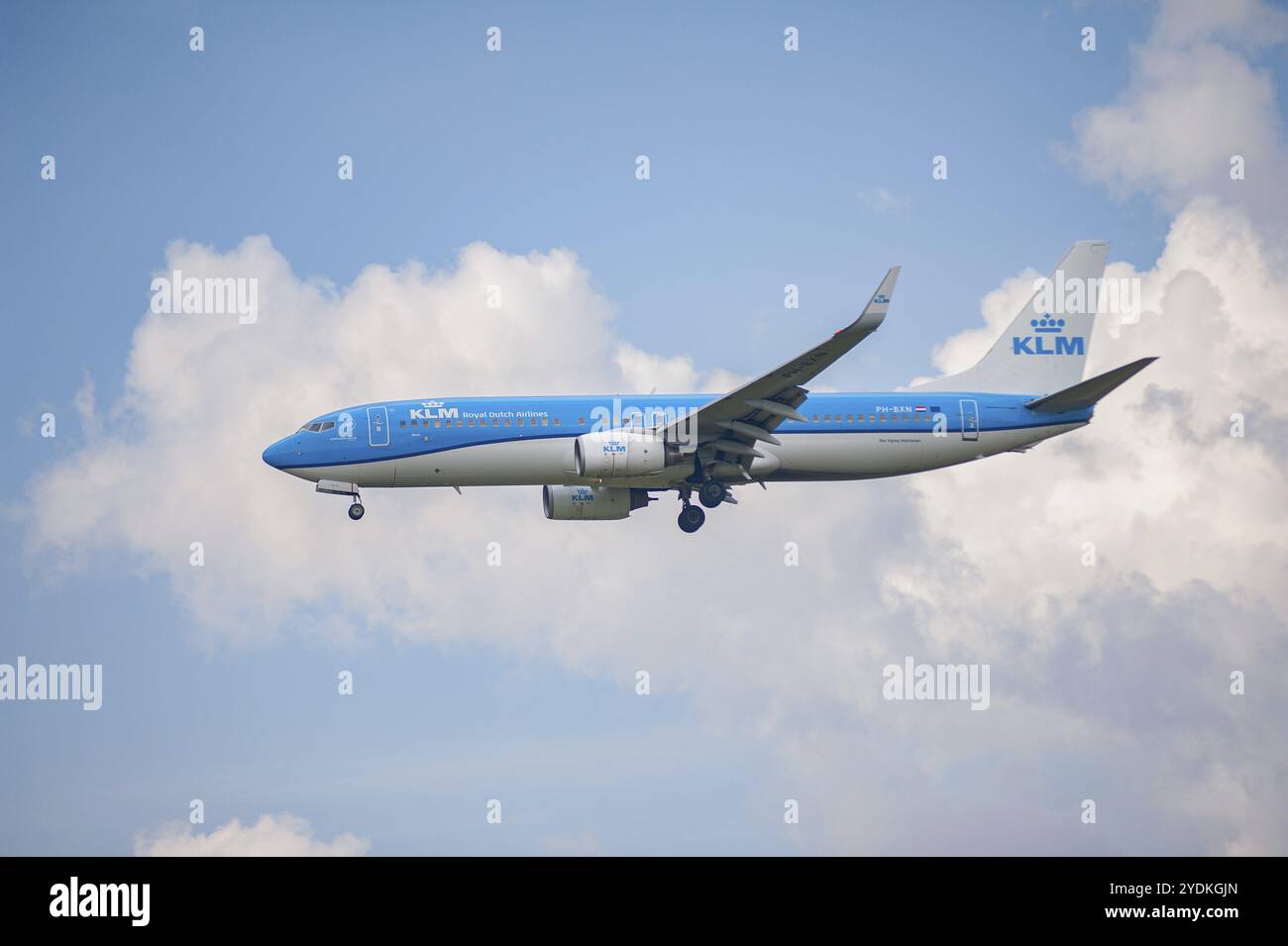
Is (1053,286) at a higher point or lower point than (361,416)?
higher

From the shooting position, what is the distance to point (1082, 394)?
52.5 meters

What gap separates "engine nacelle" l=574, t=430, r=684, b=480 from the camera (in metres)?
48.7

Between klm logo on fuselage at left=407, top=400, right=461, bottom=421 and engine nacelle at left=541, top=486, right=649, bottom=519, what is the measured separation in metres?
5.07

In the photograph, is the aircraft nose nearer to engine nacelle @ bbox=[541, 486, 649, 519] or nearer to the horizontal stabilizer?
engine nacelle @ bbox=[541, 486, 649, 519]

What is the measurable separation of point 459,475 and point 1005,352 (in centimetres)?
1999

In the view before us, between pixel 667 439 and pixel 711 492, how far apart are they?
10.7 ft

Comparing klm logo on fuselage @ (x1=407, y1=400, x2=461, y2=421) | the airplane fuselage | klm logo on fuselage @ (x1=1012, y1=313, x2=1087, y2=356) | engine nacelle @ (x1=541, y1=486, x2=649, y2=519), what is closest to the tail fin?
klm logo on fuselage @ (x1=1012, y1=313, x2=1087, y2=356)

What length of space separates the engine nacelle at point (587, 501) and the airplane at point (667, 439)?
0.15ft

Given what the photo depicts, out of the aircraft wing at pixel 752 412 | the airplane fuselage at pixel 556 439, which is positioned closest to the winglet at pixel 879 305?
the aircraft wing at pixel 752 412

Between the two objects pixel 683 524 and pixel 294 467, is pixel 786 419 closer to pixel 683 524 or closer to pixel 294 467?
pixel 683 524

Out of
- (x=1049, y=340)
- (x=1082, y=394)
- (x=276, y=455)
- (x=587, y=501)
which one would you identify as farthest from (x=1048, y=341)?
(x=276, y=455)

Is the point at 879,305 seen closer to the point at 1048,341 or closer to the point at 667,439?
the point at 667,439
